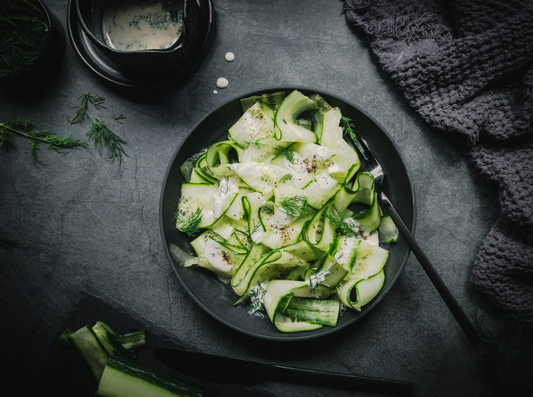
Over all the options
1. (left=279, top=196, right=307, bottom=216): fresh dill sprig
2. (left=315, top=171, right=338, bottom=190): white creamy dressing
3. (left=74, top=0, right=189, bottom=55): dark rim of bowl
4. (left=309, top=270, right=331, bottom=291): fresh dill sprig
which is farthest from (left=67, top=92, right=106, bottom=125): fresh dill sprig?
(left=309, top=270, right=331, bottom=291): fresh dill sprig

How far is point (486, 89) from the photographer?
5.43 feet

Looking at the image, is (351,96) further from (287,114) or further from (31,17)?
(31,17)

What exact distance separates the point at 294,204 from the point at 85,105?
1244mm

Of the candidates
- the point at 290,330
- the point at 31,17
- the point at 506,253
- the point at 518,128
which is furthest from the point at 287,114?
the point at 31,17

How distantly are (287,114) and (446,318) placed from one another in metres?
1.27

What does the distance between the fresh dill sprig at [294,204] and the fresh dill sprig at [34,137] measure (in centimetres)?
114

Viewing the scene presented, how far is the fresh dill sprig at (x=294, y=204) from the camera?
1486 mm

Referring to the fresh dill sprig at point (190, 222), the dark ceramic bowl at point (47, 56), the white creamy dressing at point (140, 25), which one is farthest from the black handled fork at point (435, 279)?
the dark ceramic bowl at point (47, 56)

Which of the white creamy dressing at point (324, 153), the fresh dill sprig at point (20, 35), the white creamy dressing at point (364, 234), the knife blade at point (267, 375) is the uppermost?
the fresh dill sprig at point (20, 35)

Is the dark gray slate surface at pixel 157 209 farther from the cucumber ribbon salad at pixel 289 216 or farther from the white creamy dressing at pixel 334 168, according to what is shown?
the white creamy dressing at pixel 334 168

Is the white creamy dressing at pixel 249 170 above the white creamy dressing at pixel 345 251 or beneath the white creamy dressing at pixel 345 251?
above

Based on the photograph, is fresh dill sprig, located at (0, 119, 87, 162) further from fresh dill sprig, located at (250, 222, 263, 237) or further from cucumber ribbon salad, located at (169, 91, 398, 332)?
fresh dill sprig, located at (250, 222, 263, 237)

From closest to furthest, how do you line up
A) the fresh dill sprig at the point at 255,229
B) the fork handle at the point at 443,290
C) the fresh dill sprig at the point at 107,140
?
1. the fork handle at the point at 443,290
2. the fresh dill sprig at the point at 255,229
3. the fresh dill sprig at the point at 107,140

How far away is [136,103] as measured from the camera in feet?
5.85
